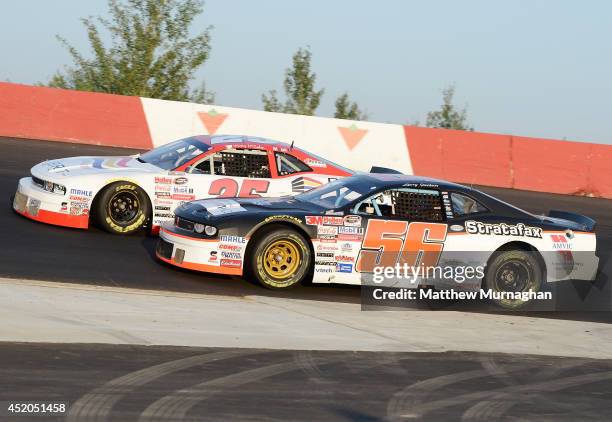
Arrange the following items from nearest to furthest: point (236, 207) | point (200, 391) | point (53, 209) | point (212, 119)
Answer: point (200, 391), point (236, 207), point (53, 209), point (212, 119)

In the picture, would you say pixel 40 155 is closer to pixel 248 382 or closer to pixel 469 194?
pixel 469 194

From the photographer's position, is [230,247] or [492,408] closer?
[492,408]

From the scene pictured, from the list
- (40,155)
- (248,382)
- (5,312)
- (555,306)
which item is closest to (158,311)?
(5,312)

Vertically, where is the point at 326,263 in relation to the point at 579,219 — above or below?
below

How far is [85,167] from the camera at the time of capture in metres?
12.3

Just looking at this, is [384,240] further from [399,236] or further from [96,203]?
[96,203]

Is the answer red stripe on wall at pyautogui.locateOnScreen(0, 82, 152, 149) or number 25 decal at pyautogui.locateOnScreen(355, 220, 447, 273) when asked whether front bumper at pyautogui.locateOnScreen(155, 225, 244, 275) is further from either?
red stripe on wall at pyautogui.locateOnScreen(0, 82, 152, 149)

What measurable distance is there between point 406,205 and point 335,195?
0.80 m

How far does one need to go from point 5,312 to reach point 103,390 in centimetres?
223

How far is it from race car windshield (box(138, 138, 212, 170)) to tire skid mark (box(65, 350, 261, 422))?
16.8 feet

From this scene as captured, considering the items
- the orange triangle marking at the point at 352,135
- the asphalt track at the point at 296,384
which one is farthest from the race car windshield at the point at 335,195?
the orange triangle marking at the point at 352,135

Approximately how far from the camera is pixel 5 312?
819 cm

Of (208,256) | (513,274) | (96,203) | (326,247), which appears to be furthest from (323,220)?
(96,203)

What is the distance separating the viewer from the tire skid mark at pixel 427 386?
6.59 meters
